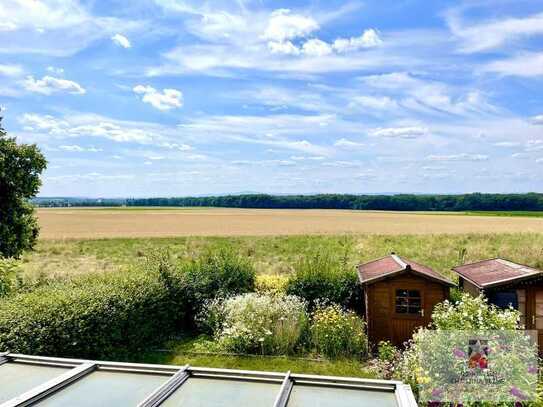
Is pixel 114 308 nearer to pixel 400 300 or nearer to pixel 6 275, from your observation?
pixel 6 275

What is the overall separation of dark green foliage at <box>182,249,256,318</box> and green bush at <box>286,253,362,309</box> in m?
1.71

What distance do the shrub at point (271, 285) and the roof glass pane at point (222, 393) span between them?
31.5 ft

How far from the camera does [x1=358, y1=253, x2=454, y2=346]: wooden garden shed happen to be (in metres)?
12.0

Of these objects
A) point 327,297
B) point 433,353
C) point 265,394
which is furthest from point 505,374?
point 327,297

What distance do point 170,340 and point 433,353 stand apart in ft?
27.4

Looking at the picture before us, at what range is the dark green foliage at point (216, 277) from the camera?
14430 mm

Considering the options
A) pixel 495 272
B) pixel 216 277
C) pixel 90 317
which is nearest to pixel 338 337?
pixel 495 272

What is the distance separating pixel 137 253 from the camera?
1246 inches

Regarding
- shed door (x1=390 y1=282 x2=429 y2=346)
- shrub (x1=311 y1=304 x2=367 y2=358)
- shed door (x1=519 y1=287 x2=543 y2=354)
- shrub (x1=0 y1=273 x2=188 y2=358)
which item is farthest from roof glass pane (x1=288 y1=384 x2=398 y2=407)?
shed door (x1=519 y1=287 x2=543 y2=354)

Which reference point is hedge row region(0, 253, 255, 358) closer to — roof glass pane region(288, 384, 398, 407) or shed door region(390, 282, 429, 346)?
shed door region(390, 282, 429, 346)

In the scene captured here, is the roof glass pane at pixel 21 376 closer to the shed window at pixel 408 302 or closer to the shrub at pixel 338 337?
the shrub at pixel 338 337

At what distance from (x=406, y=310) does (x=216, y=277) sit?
6.58 meters

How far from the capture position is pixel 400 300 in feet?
40.1

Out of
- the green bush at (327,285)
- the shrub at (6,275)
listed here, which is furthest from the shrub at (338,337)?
the shrub at (6,275)
